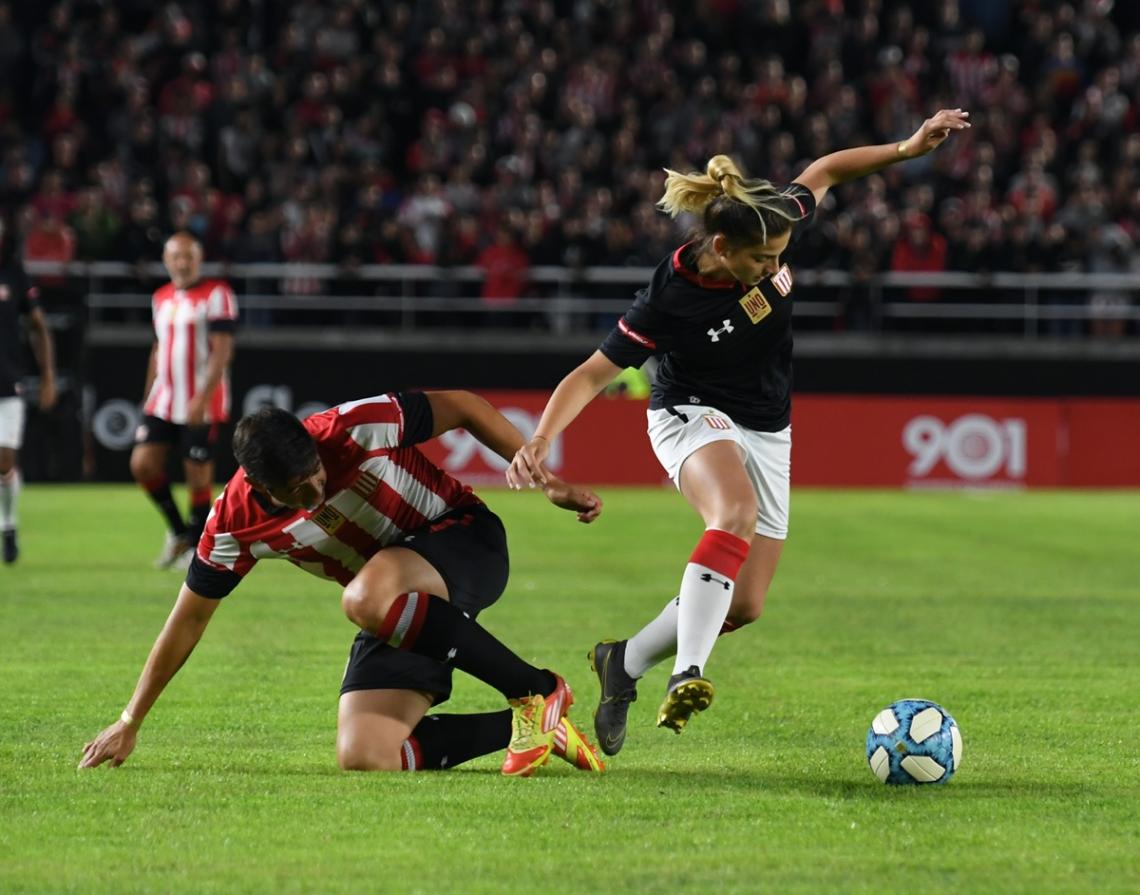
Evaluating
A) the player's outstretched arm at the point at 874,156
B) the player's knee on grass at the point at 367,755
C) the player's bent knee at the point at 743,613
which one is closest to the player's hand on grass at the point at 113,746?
the player's knee on grass at the point at 367,755

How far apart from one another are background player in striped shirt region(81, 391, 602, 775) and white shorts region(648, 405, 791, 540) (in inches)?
29.4

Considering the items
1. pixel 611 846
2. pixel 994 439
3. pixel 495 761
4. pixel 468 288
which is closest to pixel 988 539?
pixel 994 439

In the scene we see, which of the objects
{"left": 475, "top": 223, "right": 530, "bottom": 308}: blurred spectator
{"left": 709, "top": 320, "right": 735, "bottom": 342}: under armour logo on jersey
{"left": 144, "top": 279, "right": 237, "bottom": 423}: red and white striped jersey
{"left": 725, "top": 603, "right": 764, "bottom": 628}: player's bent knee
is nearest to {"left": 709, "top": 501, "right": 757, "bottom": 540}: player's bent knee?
{"left": 725, "top": 603, "right": 764, "bottom": 628}: player's bent knee

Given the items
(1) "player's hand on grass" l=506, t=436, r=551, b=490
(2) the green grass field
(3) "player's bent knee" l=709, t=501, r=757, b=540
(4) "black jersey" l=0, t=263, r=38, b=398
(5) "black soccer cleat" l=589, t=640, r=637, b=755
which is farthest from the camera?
(4) "black jersey" l=0, t=263, r=38, b=398

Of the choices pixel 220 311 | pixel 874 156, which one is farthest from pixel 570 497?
pixel 220 311

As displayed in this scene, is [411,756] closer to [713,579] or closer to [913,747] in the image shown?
[713,579]

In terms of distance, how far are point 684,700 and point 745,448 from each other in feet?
4.31

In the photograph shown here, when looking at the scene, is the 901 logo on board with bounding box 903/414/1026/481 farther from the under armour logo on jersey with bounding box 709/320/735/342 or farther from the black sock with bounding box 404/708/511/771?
the black sock with bounding box 404/708/511/771

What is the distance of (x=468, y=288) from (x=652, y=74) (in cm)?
387

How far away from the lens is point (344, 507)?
6.09m

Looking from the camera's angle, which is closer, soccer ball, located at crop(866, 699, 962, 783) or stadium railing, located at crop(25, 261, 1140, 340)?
soccer ball, located at crop(866, 699, 962, 783)

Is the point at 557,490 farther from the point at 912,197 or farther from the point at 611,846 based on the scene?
the point at 912,197

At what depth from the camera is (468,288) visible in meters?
23.2

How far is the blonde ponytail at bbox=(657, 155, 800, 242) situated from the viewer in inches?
243
